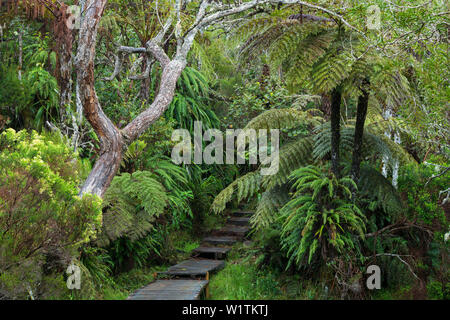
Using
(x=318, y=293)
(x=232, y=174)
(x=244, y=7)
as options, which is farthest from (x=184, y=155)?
(x=318, y=293)

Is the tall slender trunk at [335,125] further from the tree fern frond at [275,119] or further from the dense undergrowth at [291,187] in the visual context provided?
the tree fern frond at [275,119]

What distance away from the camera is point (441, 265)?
4.48 metres

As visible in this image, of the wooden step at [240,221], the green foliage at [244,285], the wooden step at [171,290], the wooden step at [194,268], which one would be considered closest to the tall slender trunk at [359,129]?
the green foliage at [244,285]

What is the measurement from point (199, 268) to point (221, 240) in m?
1.28

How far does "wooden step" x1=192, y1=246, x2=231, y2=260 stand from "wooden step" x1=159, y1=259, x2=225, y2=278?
0.65ft

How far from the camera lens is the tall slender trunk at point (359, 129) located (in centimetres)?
469

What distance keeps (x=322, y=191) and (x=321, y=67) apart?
4.28ft

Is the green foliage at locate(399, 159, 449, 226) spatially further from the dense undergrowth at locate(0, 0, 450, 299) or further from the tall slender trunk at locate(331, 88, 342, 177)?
the tall slender trunk at locate(331, 88, 342, 177)

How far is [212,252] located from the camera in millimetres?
6496

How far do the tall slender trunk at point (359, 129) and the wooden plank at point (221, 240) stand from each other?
2.75m

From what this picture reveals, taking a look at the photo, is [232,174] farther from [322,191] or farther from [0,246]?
[0,246]

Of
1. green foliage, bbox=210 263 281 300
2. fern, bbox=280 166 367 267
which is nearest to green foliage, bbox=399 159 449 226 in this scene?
fern, bbox=280 166 367 267

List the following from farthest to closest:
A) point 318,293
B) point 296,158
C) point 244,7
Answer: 1. point 296,158
2. point 244,7
3. point 318,293
